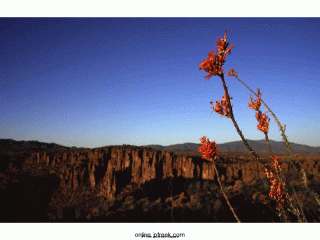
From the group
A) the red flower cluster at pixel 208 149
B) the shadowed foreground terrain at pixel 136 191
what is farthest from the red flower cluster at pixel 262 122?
the shadowed foreground terrain at pixel 136 191

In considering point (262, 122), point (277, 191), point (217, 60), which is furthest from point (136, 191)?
point (217, 60)

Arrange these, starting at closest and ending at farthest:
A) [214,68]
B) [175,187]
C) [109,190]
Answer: [214,68] < [109,190] < [175,187]

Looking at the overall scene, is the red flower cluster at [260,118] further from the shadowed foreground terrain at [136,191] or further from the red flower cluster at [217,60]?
the shadowed foreground terrain at [136,191]

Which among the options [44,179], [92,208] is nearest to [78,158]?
[44,179]

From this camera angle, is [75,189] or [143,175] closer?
[75,189]

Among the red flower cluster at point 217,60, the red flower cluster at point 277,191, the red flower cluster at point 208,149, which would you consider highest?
the red flower cluster at point 217,60

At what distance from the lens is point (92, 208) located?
13.3m

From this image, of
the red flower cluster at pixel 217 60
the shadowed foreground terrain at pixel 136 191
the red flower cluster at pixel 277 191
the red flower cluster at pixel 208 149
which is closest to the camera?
the red flower cluster at pixel 217 60

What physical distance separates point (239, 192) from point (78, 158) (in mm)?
23865

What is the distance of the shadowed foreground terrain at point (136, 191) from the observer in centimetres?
1081

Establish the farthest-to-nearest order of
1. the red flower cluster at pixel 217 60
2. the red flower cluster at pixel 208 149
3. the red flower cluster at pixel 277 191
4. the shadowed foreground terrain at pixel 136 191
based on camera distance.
Answer: the shadowed foreground terrain at pixel 136 191 < the red flower cluster at pixel 208 149 < the red flower cluster at pixel 277 191 < the red flower cluster at pixel 217 60
